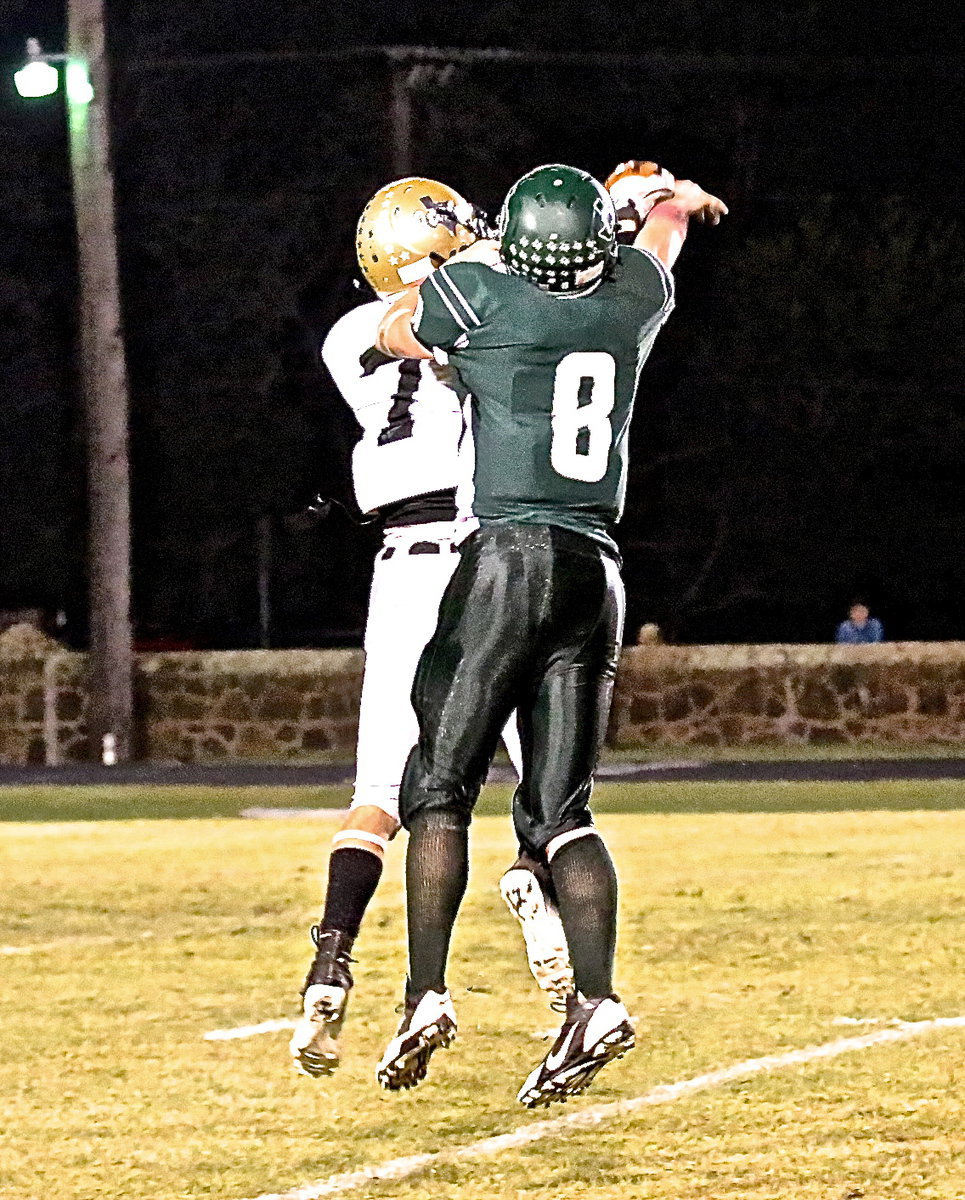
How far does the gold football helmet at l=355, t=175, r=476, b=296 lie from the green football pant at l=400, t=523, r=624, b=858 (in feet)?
3.36

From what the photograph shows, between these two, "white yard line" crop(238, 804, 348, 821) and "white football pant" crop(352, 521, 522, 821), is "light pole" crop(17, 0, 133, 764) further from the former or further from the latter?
"white football pant" crop(352, 521, 522, 821)

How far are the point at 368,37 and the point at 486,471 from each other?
27.6 meters

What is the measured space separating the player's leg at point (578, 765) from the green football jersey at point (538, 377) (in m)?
0.17

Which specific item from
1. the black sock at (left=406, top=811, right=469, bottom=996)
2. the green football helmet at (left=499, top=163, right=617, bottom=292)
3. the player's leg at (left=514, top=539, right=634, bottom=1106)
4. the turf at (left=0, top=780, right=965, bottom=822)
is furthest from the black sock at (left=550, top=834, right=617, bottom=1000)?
the turf at (left=0, top=780, right=965, bottom=822)

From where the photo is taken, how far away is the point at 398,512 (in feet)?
22.8

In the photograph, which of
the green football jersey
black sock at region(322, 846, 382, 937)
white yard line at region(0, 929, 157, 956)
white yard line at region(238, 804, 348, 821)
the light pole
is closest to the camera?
the green football jersey

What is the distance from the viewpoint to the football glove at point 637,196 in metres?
6.53

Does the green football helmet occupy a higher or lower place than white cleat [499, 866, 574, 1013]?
higher

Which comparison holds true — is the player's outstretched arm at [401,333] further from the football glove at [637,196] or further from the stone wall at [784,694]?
the stone wall at [784,694]

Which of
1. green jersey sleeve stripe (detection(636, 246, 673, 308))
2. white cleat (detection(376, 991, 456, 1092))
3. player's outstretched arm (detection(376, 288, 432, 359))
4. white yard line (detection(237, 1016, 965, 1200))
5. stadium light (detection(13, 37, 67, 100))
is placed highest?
stadium light (detection(13, 37, 67, 100))

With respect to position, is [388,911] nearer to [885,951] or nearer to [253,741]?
[885,951]

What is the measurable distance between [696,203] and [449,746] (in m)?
1.58

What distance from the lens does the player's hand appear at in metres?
6.54

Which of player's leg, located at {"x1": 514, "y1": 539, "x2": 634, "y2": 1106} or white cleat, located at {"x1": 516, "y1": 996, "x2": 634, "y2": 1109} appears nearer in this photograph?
white cleat, located at {"x1": 516, "y1": 996, "x2": 634, "y2": 1109}
